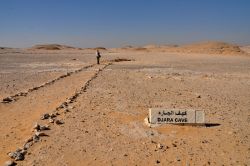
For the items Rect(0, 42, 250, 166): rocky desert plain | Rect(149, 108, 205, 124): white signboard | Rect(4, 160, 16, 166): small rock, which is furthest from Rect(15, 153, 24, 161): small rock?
Rect(149, 108, 205, 124): white signboard

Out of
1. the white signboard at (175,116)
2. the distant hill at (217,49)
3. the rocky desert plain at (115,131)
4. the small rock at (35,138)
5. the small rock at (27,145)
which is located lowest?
the distant hill at (217,49)

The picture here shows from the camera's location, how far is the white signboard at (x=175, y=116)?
9.45 meters

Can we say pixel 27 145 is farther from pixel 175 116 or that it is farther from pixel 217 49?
pixel 217 49

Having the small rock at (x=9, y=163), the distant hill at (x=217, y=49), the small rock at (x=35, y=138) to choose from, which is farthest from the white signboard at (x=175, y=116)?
the distant hill at (x=217, y=49)

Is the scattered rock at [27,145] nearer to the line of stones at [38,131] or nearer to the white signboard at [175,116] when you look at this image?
the line of stones at [38,131]

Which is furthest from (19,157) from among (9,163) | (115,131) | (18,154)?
(115,131)

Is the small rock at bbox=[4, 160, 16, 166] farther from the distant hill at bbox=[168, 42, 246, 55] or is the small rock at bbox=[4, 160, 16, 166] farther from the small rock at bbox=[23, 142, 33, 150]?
the distant hill at bbox=[168, 42, 246, 55]

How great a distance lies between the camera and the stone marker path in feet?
26.9

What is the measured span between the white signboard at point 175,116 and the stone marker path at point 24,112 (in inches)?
109

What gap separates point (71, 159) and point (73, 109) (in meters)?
4.00

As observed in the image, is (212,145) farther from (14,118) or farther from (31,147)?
(14,118)

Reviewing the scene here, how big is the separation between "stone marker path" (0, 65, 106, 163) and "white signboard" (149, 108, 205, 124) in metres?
2.77

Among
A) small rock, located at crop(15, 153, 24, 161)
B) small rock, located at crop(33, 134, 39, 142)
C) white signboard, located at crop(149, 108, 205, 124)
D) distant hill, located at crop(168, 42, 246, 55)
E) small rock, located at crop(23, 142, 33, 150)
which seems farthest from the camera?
distant hill, located at crop(168, 42, 246, 55)

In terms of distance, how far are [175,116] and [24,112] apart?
13.5 feet
